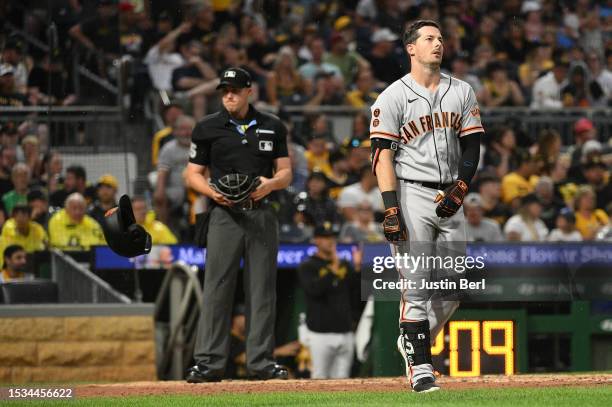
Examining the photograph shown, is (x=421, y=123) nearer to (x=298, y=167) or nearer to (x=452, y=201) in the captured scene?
(x=452, y=201)

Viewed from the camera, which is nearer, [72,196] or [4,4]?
[72,196]

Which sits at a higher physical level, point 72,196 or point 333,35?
point 333,35

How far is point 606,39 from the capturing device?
20.8 metres

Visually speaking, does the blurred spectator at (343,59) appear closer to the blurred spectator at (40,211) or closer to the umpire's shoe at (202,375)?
the blurred spectator at (40,211)

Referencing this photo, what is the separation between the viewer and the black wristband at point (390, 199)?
25.1ft

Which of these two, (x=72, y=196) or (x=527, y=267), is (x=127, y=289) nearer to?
(x=72, y=196)

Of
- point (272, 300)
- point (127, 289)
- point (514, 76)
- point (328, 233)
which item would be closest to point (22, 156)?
point (127, 289)

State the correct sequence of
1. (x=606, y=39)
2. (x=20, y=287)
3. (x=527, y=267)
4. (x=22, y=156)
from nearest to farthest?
(x=527, y=267), (x=20, y=287), (x=22, y=156), (x=606, y=39)

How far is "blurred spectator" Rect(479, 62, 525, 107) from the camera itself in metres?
18.0

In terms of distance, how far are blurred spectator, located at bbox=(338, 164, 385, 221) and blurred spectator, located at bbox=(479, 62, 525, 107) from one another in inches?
146

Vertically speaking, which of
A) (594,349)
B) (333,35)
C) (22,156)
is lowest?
(594,349)

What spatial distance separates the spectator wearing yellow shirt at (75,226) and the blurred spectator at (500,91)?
21.6ft

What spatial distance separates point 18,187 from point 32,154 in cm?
56

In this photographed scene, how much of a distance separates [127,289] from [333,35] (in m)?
7.09
